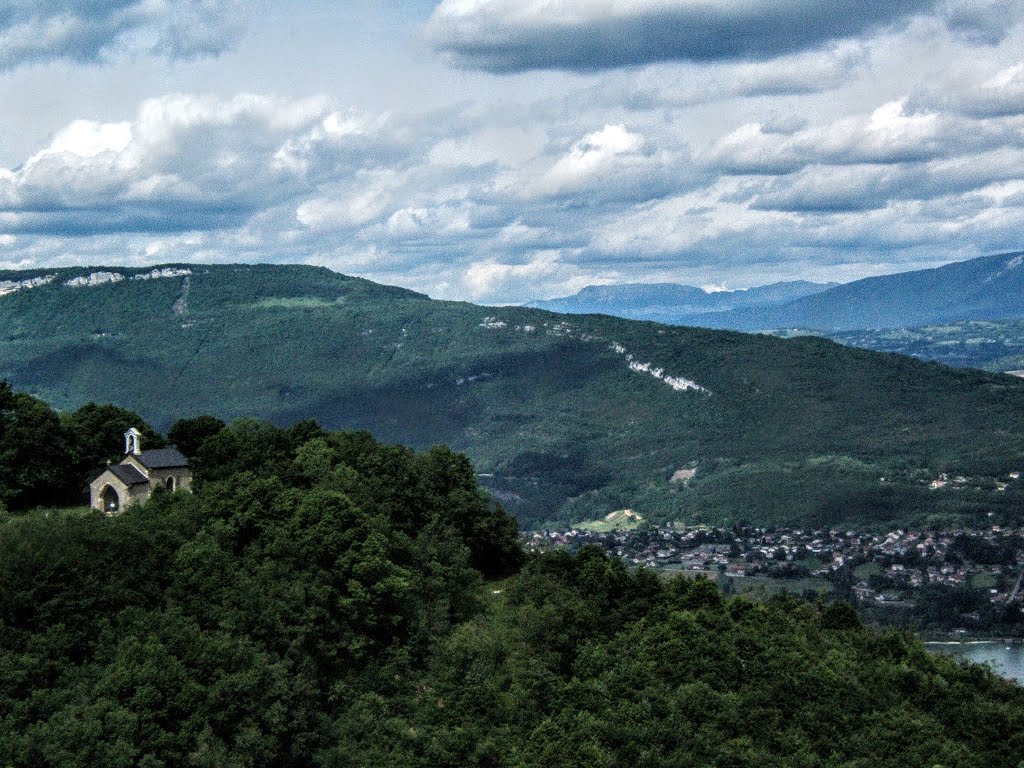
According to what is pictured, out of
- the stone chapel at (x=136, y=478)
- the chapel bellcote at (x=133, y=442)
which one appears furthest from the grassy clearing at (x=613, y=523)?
the stone chapel at (x=136, y=478)

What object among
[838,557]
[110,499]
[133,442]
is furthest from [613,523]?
[110,499]

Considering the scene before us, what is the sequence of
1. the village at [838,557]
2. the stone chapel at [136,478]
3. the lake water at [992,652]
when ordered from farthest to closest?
the village at [838,557] → the lake water at [992,652] → the stone chapel at [136,478]

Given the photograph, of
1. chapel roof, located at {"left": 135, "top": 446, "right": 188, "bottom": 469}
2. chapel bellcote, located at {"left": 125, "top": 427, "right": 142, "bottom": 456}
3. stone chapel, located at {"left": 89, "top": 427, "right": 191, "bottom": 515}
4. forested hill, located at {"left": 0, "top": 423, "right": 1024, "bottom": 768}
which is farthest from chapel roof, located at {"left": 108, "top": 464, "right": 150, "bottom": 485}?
forested hill, located at {"left": 0, "top": 423, "right": 1024, "bottom": 768}

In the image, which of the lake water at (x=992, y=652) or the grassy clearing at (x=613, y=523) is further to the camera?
the grassy clearing at (x=613, y=523)

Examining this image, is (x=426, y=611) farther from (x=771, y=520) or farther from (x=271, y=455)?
(x=771, y=520)

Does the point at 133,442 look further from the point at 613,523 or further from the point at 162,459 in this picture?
the point at 613,523

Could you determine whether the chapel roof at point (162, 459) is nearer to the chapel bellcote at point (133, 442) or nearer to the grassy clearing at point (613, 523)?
the chapel bellcote at point (133, 442)

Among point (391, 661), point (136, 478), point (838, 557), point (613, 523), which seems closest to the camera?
point (391, 661)
